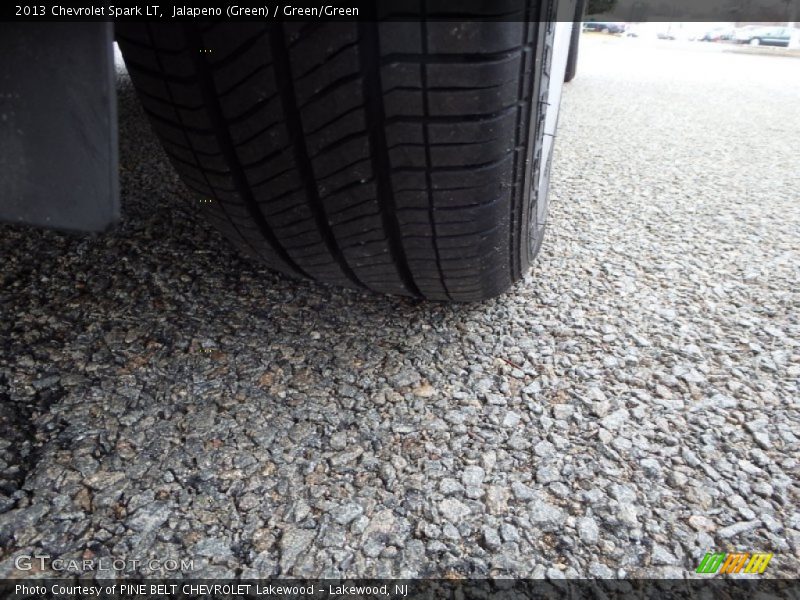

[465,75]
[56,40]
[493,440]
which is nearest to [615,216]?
[493,440]

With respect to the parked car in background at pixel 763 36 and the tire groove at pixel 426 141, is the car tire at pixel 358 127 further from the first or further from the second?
the parked car in background at pixel 763 36

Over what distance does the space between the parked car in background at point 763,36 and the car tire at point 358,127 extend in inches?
581

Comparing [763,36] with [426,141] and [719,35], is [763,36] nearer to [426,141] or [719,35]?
[719,35]

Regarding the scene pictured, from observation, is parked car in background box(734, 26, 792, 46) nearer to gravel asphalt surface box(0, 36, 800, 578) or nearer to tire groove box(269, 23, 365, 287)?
gravel asphalt surface box(0, 36, 800, 578)

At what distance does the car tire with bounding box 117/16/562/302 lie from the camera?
741 mm

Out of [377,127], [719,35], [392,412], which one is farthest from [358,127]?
[719,35]

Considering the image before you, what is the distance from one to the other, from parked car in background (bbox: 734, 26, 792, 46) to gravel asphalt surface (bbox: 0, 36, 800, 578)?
1373 cm

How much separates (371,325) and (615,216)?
113 centimetres

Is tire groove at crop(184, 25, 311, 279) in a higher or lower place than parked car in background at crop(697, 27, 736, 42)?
higher

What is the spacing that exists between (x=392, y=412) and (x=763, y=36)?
15.8m

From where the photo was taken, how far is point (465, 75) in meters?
0.75

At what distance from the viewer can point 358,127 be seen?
2.64 feet

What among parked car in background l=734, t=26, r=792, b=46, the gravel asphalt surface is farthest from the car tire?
parked car in background l=734, t=26, r=792, b=46

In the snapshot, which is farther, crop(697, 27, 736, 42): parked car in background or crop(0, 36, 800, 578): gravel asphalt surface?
crop(697, 27, 736, 42): parked car in background
